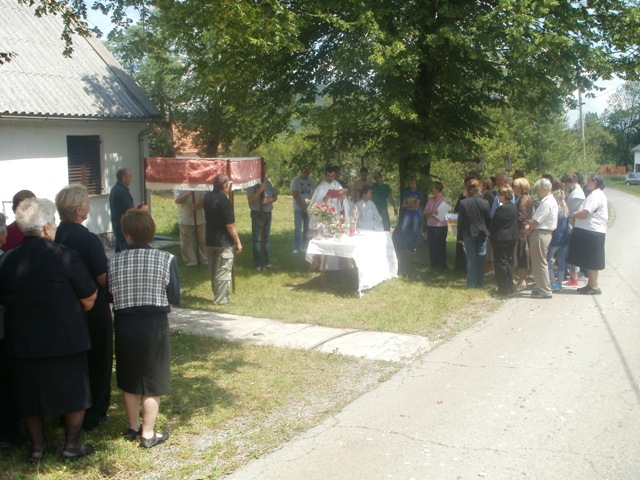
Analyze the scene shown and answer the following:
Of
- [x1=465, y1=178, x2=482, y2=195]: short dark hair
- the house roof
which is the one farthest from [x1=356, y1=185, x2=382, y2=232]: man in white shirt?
the house roof

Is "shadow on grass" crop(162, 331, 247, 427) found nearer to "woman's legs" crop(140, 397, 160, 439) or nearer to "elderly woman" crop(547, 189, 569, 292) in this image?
"woman's legs" crop(140, 397, 160, 439)

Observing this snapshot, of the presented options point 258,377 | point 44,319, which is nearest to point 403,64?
point 258,377

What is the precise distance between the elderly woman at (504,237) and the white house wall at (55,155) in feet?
29.9

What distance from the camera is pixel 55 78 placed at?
15812 millimetres

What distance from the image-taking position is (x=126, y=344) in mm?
5383

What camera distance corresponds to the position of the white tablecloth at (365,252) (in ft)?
37.0

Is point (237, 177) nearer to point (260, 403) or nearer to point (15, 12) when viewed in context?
point (260, 403)

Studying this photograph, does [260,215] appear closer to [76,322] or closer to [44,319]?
[76,322]

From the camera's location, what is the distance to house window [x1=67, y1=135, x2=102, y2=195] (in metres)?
16.0

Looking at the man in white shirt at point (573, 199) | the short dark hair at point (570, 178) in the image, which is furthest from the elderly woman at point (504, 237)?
the short dark hair at point (570, 178)

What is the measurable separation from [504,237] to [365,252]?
2.17 meters

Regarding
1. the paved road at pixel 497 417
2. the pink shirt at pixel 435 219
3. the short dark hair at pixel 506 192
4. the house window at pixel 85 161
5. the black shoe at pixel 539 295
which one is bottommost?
the paved road at pixel 497 417

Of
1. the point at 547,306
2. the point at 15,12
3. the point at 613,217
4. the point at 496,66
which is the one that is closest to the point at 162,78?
the point at 15,12

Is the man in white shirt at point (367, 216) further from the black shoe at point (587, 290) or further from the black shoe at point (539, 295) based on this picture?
the black shoe at point (587, 290)
